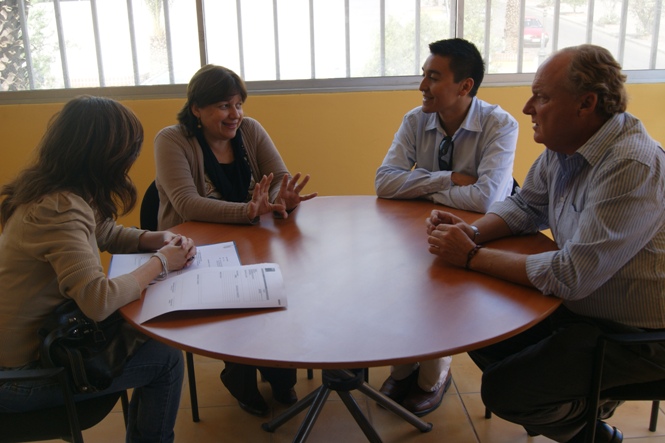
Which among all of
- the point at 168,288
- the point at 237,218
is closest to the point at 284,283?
the point at 168,288

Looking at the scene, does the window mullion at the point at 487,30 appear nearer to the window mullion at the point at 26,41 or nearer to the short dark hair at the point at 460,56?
the short dark hair at the point at 460,56

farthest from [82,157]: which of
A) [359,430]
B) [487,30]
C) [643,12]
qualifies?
[643,12]

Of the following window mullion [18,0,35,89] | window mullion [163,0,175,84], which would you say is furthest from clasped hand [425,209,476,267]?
window mullion [18,0,35,89]

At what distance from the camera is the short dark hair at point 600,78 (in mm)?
1500

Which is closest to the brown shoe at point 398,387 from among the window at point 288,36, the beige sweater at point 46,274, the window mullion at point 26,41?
the beige sweater at point 46,274

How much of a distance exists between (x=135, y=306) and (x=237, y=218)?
723 mm

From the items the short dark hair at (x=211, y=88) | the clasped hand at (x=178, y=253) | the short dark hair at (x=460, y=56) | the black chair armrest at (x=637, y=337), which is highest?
the short dark hair at (x=460, y=56)

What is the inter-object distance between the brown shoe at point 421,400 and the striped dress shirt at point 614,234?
862 mm

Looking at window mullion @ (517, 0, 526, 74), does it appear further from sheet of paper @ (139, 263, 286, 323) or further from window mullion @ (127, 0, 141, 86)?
sheet of paper @ (139, 263, 286, 323)

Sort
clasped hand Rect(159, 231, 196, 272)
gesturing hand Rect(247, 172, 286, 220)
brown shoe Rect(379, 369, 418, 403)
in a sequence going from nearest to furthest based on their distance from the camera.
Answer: clasped hand Rect(159, 231, 196, 272) → gesturing hand Rect(247, 172, 286, 220) → brown shoe Rect(379, 369, 418, 403)

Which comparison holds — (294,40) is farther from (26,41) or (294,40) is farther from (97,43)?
(26,41)

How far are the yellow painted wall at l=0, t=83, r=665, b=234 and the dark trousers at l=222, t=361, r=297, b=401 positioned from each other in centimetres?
128

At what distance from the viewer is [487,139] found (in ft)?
7.52

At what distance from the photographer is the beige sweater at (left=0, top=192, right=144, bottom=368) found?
1.34 metres
